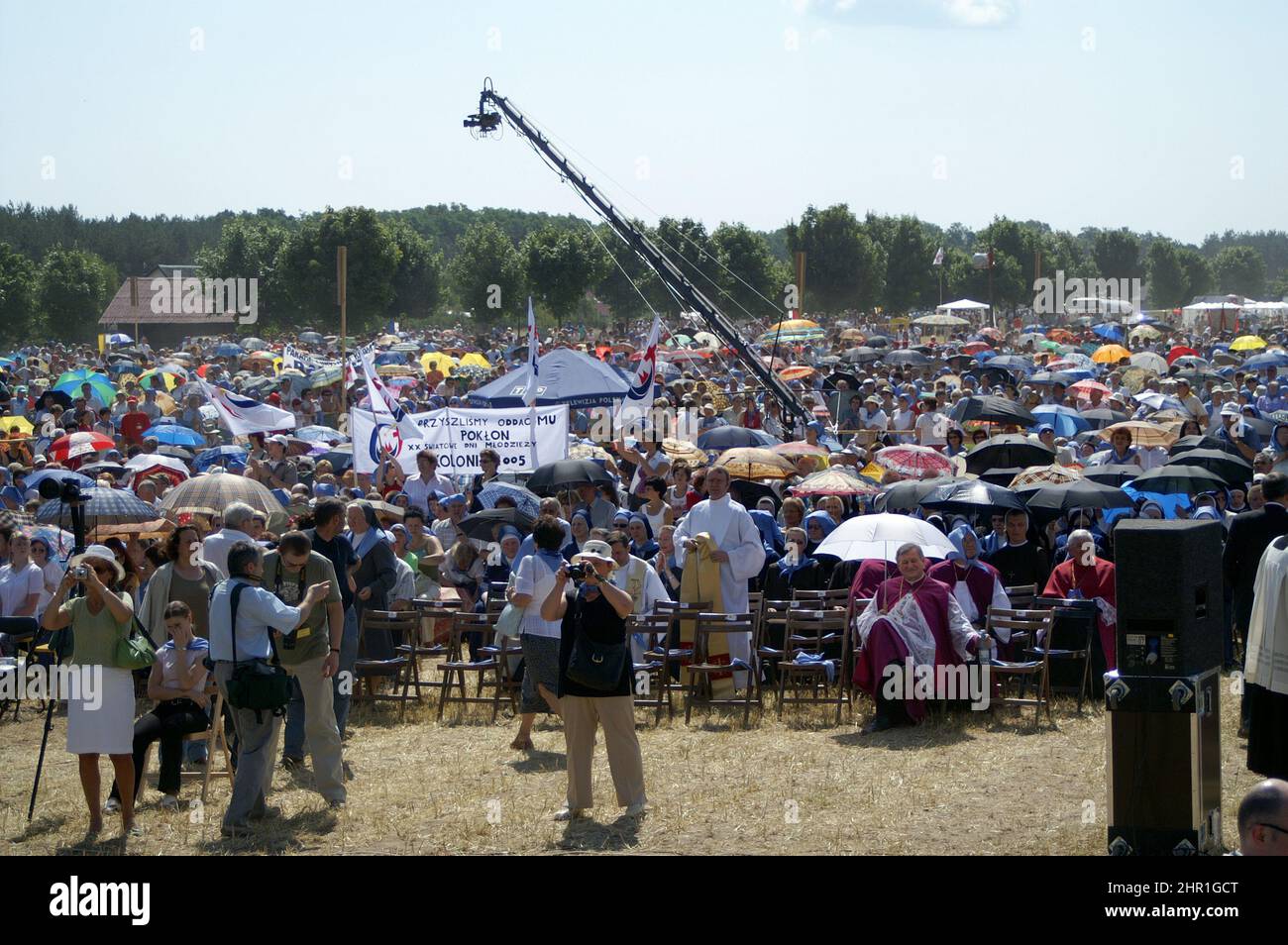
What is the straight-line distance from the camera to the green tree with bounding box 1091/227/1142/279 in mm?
93875

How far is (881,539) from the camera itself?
36.1ft

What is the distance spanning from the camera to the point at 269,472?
1686 cm

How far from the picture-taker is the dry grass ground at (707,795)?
7598 millimetres

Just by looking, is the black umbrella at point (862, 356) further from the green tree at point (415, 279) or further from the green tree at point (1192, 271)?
the green tree at point (1192, 271)

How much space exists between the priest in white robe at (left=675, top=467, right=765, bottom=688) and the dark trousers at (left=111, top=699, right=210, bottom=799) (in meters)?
4.18

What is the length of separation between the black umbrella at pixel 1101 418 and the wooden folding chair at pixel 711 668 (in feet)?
34.6

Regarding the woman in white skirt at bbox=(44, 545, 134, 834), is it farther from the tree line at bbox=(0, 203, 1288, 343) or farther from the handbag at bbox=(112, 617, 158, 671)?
the tree line at bbox=(0, 203, 1288, 343)

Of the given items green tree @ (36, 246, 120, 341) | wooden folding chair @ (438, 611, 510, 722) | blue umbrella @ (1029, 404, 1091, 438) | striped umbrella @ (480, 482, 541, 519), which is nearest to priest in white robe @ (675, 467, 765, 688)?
wooden folding chair @ (438, 611, 510, 722)

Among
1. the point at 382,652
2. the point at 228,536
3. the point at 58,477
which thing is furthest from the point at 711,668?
the point at 58,477

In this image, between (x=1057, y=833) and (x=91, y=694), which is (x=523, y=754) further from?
(x=1057, y=833)

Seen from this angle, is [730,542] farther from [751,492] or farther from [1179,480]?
[1179,480]

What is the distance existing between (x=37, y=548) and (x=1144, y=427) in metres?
11.4

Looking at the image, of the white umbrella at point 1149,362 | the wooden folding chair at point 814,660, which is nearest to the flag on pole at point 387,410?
the wooden folding chair at point 814,660
